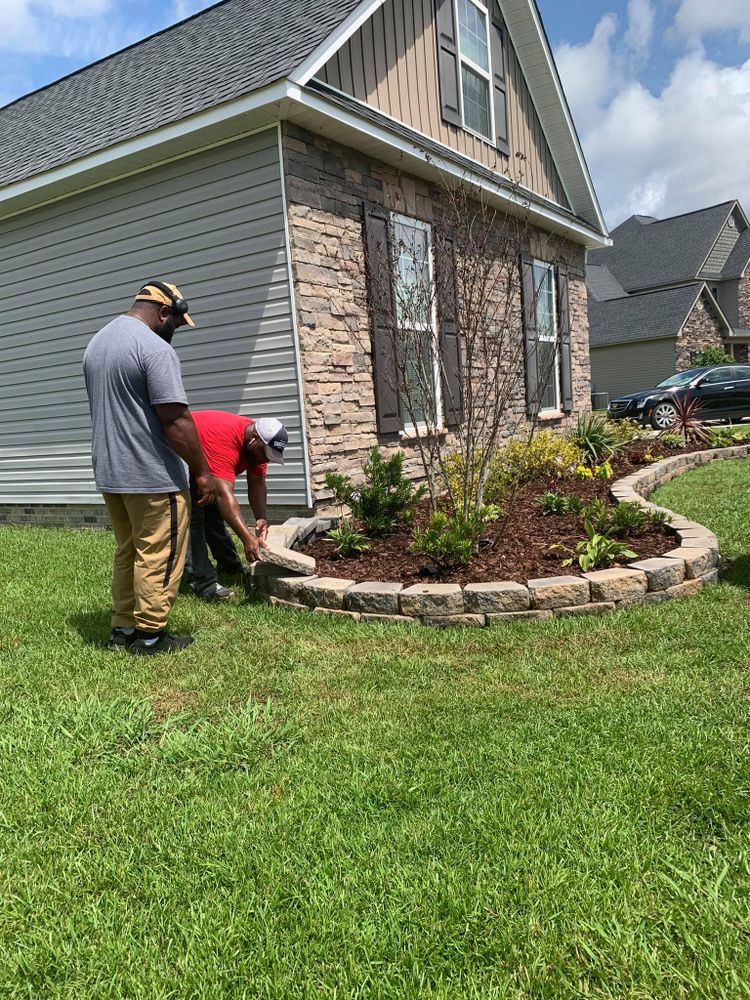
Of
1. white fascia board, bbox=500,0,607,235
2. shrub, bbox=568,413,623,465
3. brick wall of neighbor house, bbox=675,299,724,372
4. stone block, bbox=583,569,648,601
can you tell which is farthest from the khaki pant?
brick wall of neighbor house, bbox=675,299,724,372

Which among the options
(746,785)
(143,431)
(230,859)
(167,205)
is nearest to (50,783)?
(230,859)

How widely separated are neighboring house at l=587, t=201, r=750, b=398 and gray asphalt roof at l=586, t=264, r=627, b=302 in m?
0.07

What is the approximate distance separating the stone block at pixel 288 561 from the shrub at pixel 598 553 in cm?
169

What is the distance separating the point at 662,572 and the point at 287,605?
7.69 feet

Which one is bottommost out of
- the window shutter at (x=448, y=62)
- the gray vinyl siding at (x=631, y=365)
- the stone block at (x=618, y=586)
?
the stone block at (x=618, y=586)

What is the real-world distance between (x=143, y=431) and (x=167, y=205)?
4261mm

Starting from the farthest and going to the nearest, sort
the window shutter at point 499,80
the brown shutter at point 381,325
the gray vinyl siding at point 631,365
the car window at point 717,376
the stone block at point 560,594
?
the gray vinyl siding at point 631,365, the car window at point 717,376, the window shutter at point 499,80, the brown shutter at point 381,325, the stone block at point 560,594

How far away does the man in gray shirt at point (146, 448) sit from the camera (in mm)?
3590

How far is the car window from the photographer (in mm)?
16250

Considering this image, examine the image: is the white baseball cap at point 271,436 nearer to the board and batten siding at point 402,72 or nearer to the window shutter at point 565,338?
the board and batten siding at point 402,72

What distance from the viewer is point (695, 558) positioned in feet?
14.4

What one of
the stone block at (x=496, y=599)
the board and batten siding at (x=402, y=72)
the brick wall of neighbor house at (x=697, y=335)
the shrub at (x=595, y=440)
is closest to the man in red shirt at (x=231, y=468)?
the stone block at (x=496, y=599)

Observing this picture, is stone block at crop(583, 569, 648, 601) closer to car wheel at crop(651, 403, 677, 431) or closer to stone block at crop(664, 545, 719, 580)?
stone block at crop(664, 545, 719, 580)

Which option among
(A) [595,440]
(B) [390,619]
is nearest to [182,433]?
(B) [390,619]
